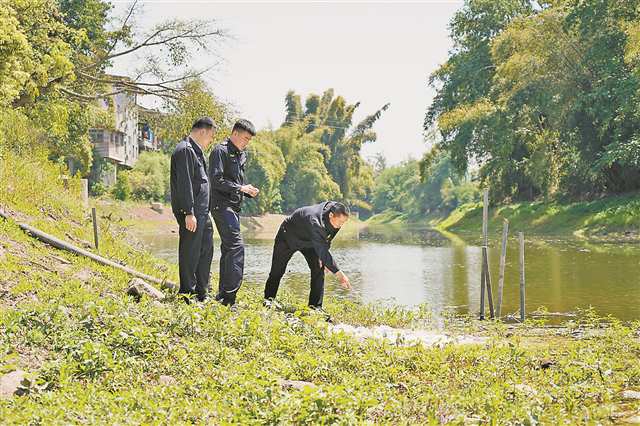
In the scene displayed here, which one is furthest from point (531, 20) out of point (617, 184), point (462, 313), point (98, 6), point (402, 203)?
point (402, 203)

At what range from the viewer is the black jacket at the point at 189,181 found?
9180 mm

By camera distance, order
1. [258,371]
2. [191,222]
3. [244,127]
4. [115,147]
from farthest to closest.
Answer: [115,147] → [244,127] → [191,222] → [258,371]

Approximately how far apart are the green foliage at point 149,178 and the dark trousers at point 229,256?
163 feet

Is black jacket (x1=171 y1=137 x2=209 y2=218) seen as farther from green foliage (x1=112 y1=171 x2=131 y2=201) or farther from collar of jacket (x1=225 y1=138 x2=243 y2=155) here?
green foliage (x1=112 y1=171 x2=131 y2=201)

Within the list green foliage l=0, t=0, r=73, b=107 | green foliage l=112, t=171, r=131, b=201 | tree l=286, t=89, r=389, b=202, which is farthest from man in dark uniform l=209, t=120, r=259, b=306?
tree l=286, t=89, r=389, b=202

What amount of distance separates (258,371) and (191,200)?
3.39 m

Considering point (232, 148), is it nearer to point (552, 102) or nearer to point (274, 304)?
point (274, 304)

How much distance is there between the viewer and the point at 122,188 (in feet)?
188

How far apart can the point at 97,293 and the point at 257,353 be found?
126 inches

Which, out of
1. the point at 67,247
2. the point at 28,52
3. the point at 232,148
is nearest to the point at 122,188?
the point at 28,52

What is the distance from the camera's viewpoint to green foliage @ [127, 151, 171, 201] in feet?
195

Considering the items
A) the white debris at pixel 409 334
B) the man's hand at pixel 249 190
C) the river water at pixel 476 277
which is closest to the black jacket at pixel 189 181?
the man's hand at pixel 249 190

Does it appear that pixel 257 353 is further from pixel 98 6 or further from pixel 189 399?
pixel 98 6

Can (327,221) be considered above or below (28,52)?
below
